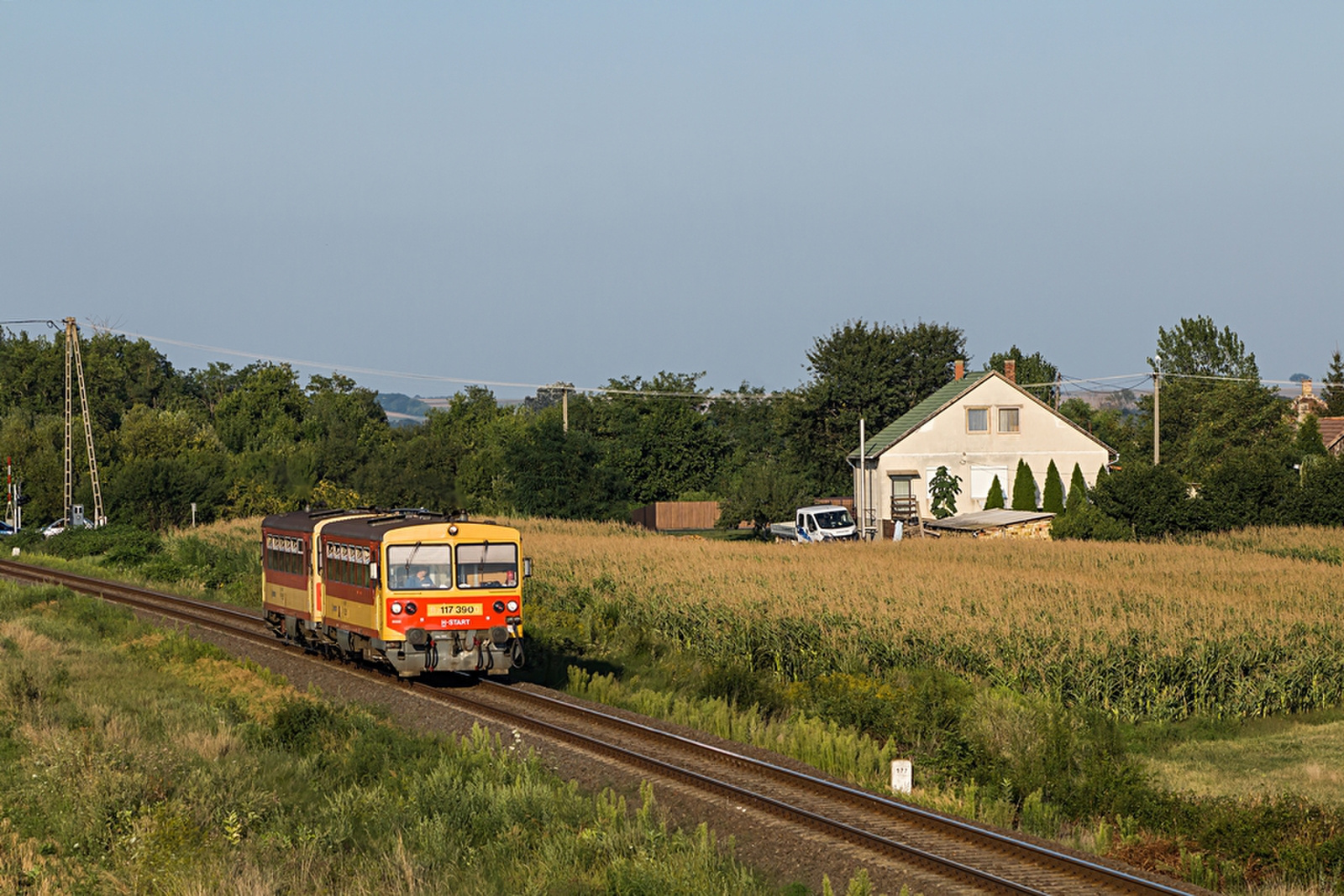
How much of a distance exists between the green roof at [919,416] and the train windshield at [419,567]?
1698 inches

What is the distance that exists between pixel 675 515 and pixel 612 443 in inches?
267

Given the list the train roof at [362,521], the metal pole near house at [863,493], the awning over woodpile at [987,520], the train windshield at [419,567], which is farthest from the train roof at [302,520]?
the metal pole near house at [863,493]

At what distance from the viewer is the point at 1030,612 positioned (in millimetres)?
26641

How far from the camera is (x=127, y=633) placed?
30.6 m

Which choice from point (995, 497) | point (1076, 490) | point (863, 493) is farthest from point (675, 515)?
point (1076, 490)

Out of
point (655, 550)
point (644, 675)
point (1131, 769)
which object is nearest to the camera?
point (1131, 769)

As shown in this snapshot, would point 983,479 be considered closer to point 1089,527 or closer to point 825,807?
point 1089,527

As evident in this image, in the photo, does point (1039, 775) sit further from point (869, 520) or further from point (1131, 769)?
point (869, 520)

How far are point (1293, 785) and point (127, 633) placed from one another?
24.7 meters

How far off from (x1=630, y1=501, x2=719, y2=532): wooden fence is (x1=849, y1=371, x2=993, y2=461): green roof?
21.4 m

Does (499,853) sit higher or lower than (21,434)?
lower

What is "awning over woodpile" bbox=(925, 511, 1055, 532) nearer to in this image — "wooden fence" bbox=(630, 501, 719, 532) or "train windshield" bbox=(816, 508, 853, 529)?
"train windshield" bbox=(816, 508, 853, 529)

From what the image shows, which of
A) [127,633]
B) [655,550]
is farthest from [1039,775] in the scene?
[655,550]

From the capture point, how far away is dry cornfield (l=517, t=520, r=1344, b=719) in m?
22.2
